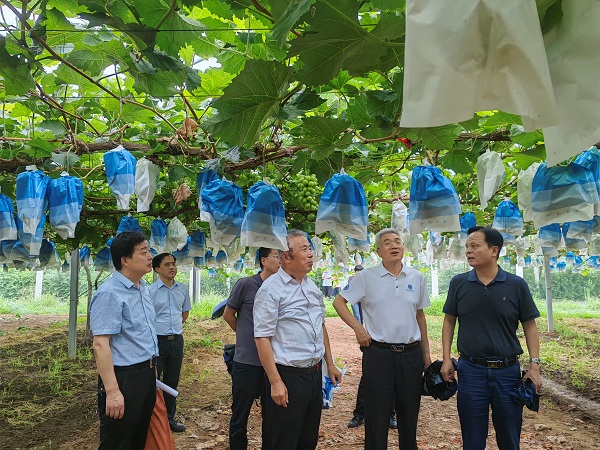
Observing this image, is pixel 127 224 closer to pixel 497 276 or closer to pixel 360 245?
pixel 360 245

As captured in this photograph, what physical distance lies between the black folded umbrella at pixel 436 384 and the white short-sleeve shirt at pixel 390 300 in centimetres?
23

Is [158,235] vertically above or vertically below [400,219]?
below

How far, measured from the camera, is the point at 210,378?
7.41 meters

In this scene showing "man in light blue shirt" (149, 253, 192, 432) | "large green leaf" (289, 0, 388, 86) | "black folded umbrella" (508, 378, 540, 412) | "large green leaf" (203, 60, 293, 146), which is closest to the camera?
"large green leaf" (289, 0, 388, 86)

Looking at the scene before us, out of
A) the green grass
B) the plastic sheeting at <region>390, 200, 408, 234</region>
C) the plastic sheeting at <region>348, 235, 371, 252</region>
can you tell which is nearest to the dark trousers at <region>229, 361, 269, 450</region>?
the plastic sheeting at <region>390, 200, 408, 234</region>

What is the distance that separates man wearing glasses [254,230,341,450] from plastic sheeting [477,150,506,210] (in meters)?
1.27

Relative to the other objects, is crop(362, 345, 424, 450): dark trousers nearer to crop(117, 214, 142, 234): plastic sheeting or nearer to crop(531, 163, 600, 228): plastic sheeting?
crop(531, 163, 600, 228): plastic sheeting

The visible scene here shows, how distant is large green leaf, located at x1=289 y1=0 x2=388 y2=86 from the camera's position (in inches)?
47.8

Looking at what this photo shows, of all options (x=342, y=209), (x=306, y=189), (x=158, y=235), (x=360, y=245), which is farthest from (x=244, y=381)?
(x=360, y=245)

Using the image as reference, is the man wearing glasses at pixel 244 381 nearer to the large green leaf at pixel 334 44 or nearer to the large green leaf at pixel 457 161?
the large green leaf at pixel 457 161

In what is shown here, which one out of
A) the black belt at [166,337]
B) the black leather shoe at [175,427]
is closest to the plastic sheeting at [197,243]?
the black belt at [166,337]

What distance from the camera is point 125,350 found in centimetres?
269

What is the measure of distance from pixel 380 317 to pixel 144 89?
2.02 m

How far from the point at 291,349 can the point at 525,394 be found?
1371 mm
